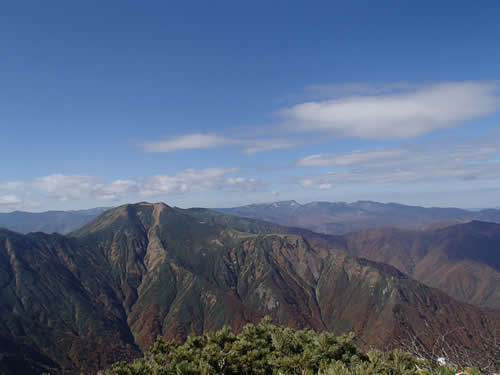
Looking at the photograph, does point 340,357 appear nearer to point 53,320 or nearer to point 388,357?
point 388,357

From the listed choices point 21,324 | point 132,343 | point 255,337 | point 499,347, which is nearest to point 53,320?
point 21,324

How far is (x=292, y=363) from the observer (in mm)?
18891

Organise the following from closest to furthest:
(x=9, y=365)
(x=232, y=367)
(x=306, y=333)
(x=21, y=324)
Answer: (x=232, y=367) < (x=306, y=333) < (x=9, y=365) < (x=21, y=324)

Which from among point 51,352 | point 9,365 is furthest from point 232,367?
point 51,352

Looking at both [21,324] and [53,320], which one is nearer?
[21,324]

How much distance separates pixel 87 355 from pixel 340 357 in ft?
610

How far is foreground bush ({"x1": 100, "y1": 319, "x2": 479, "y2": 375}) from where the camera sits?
17.3 m

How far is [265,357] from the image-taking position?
22062 mm

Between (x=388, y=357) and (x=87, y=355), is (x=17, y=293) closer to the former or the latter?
(x=87, y=355)

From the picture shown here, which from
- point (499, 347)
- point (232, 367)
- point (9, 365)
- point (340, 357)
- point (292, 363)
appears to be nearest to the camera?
point (499, 347)

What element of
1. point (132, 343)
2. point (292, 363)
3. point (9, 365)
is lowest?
point (132, 343)

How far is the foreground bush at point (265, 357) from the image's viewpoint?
56.9 feet

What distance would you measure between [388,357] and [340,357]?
3.16 metres

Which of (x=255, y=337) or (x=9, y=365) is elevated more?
(x=255, y=337)
